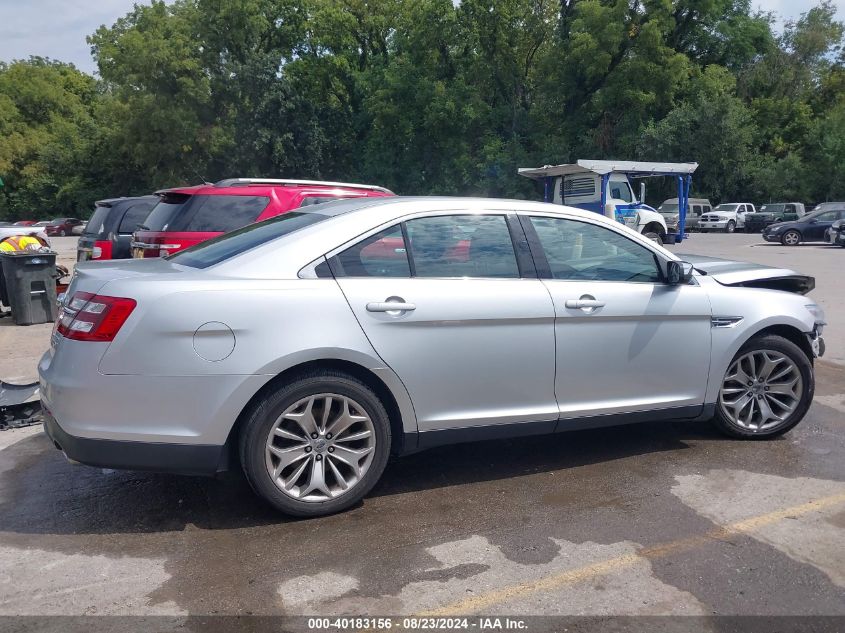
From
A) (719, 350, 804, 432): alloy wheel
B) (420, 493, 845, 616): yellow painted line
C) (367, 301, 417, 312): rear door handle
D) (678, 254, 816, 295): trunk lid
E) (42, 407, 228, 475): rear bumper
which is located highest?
(367, 301, 417, 312): rear door handle

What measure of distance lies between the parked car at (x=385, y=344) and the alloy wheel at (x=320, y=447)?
0.03 ft

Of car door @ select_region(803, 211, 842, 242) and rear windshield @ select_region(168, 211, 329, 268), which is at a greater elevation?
rear windshield @ select_region(168, 211, 329, 268)

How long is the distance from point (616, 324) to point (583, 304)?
28 centimetres

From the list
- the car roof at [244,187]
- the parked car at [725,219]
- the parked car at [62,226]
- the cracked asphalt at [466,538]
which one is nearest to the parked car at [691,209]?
the parked car at [725,219]

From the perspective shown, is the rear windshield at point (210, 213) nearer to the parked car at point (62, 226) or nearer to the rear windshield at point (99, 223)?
the rear windshield at point (99, 223)

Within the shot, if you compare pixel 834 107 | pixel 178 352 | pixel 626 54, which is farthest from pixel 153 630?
pixel 834 107

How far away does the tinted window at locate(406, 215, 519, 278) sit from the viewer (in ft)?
13.6

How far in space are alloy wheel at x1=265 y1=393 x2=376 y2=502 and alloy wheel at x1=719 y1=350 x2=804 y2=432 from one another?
2528mm

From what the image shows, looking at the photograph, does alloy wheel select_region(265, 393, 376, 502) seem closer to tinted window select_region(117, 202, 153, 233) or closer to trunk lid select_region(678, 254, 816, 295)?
trunk lid select_region(678, 254, 816, 295)

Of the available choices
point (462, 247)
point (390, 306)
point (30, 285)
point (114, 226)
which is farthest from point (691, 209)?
point (390, 306)

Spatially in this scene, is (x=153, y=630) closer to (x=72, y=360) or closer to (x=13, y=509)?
(x=72, y=360)

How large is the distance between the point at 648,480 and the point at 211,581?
255 centimetres

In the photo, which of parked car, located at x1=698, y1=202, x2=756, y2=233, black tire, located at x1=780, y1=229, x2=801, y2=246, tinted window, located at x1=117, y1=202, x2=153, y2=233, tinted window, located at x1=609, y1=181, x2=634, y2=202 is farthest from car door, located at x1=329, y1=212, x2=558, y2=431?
parked car, located at x1=698, y1=202, x2=756, y2=233

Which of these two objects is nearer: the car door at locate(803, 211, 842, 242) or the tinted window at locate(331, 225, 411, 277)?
the tinted window at locate(331, 225, 411, 277)
